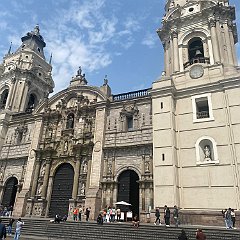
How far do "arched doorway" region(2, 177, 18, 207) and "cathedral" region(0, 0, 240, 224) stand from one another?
0.33 feet

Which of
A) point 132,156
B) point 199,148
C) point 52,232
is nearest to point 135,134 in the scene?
point 132,156

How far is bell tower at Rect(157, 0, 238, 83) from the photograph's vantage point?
23.2 metres

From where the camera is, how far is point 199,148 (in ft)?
66.5

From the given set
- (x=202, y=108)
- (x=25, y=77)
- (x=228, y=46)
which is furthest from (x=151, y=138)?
(x=25, y=77)

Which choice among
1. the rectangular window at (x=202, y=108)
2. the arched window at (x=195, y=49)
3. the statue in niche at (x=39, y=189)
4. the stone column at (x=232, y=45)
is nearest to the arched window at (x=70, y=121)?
the statue in niche at (x=39, y=189)

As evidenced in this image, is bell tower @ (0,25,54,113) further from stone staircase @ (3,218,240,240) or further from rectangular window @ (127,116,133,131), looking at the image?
stone staircase @ (3,218,240,240)

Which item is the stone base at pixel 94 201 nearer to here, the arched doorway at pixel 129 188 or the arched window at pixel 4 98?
the arched doorway at pixel 129 188

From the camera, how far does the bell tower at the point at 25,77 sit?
3459 cm

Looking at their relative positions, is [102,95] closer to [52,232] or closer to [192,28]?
[192,28]

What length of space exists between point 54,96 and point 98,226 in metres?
17.0

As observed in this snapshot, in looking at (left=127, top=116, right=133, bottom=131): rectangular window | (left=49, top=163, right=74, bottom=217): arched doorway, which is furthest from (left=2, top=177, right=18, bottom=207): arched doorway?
(left=127, top=116, right=133, bottom=131): rectangular window

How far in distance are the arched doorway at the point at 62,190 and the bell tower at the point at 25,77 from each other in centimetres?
1064

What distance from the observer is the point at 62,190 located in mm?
25266

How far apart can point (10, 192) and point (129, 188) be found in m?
13.4
